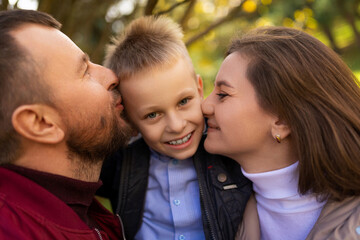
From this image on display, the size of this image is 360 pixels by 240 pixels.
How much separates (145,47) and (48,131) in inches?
34.7

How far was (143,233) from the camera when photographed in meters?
2.44

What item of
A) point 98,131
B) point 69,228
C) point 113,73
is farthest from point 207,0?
point 69,228

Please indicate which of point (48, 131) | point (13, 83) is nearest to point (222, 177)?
point (48, 131)

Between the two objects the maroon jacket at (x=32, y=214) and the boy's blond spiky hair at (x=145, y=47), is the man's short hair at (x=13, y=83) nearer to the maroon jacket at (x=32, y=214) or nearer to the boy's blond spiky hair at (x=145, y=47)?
the maroon jacket at (x=32, y=214)

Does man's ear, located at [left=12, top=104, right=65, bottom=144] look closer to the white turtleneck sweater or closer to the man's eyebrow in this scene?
the man's eyebrow

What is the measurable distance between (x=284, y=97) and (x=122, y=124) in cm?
97

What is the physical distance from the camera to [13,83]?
1.77 metres

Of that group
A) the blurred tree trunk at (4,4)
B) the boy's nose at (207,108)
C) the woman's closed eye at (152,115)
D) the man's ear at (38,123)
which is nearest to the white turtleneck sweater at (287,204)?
the boy's nose at (207,108)

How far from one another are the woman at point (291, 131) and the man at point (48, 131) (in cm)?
74

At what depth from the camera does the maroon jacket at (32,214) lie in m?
1.60

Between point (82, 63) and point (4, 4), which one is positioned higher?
point (4, 4)

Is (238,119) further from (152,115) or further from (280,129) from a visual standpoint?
(152,115)

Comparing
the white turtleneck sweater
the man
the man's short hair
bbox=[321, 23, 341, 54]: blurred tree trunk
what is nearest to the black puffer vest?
the white turtleneck sweater

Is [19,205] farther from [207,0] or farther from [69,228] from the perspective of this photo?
[207,0]
